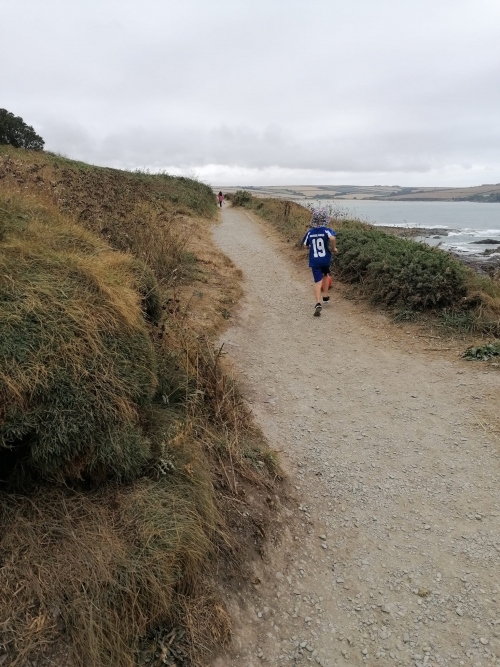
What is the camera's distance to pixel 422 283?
7953 millimetres

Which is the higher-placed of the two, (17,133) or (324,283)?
(17,133)

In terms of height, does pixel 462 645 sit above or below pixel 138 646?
below

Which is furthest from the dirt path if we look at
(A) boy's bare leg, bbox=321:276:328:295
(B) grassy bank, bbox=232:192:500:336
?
(A) boy's bare leg, bbox=321:276:328:295

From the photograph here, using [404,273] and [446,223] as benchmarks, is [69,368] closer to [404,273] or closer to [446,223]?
[404,273]

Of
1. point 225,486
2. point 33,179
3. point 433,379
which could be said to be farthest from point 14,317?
point 33,179

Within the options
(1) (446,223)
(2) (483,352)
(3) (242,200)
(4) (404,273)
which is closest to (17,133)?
(3) (242,200)

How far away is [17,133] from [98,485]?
35820 mm

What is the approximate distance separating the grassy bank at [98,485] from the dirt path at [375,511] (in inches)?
19.4

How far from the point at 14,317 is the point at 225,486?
6.98ft

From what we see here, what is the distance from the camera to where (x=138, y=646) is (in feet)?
7.91

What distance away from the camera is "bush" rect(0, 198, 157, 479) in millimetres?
2613

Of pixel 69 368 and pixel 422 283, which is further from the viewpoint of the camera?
pixel 422 283

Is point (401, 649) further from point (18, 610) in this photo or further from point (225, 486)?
point (18, 610)

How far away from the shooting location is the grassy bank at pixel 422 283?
730 cm
